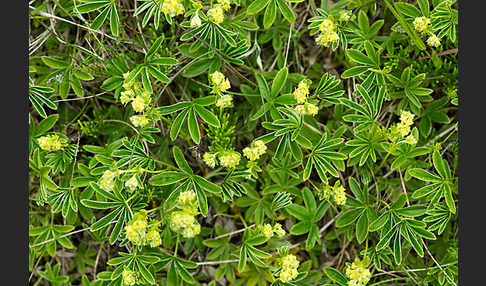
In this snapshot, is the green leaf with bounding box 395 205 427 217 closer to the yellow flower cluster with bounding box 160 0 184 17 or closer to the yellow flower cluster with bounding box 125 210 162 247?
the yellow flower cluster with bounding box 125 210 162 247

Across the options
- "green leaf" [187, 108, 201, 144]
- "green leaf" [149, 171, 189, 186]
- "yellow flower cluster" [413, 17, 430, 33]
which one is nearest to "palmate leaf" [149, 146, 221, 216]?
"green leaf" [149, 171, 189, 186]

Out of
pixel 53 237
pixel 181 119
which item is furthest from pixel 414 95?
pixel 53 237

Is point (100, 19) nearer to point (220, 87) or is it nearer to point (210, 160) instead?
point (220, 87)

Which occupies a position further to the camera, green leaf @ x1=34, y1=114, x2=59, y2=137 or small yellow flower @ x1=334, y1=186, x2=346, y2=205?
green leaf @ x1=34, y1=114, x2=59, y2=137

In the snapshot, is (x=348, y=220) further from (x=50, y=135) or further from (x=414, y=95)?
(x=50, y=135)

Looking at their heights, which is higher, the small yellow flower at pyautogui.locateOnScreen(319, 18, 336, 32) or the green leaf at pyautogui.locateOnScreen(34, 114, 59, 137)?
the small yellow flower at pyautogui.locateOnScreen(319, 18, 336, 32)

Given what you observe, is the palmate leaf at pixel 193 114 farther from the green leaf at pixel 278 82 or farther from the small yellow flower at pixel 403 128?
the small yellow flower at pixel 403 128
